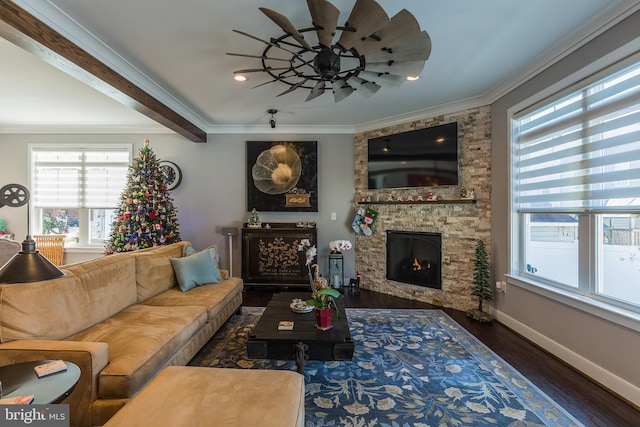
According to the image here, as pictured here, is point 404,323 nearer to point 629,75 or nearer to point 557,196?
point 557,196

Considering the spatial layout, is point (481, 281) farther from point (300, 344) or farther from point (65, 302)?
point (65, 302)

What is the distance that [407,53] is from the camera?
1921mm

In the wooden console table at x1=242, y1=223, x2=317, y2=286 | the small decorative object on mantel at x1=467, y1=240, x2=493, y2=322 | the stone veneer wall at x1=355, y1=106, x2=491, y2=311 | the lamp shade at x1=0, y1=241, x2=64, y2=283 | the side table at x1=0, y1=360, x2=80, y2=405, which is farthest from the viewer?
the wooden console table at x1=242, y1=223, x2=317, y2=286

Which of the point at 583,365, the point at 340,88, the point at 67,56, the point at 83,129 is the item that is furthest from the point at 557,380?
the point at 83,129

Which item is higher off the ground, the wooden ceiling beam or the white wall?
the wooden ceiling beam

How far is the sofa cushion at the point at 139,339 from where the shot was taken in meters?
1.52

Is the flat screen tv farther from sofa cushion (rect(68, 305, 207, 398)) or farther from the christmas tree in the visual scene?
the christmas tree

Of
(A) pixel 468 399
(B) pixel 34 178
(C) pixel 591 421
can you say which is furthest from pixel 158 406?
(B) pixel 34 178

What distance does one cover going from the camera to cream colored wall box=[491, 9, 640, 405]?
1.95m

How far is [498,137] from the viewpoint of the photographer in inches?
131

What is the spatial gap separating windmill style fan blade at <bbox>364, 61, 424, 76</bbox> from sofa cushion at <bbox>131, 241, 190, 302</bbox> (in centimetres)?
269

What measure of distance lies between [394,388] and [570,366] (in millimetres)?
1563

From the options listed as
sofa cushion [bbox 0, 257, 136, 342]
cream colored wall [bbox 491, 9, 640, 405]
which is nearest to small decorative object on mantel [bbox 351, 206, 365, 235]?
cream colored wall [bbox 491, 9, 640, 405]

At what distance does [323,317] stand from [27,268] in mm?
1649
